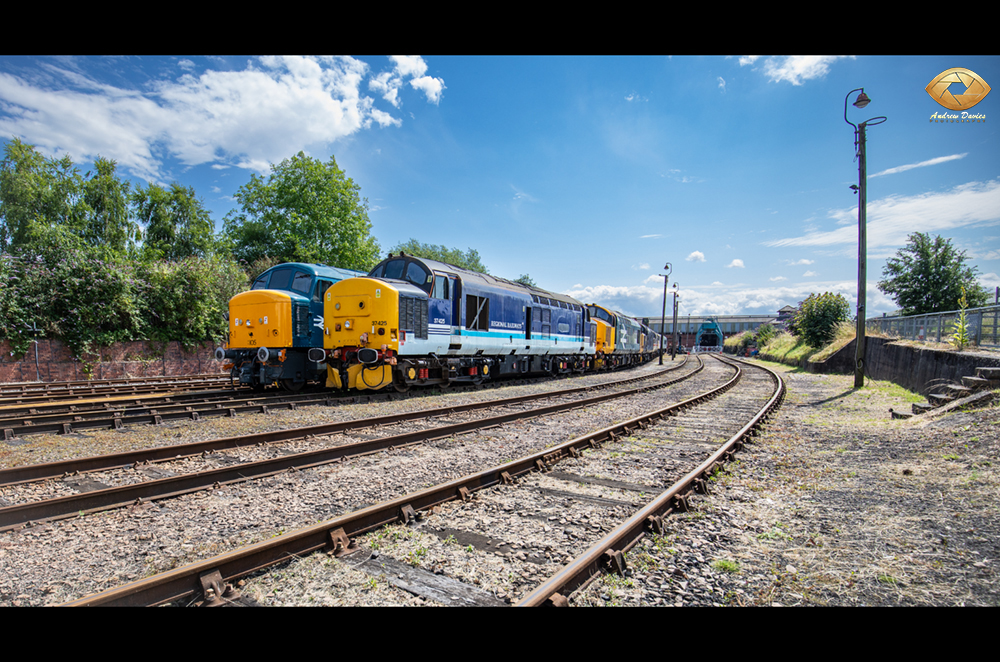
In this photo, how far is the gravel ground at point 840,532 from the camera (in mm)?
3094

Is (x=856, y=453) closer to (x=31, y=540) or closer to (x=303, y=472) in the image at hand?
(x=303, y=472)

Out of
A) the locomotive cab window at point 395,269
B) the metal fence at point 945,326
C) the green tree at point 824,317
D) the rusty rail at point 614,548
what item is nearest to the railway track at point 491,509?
the rusty rail at point 614,548

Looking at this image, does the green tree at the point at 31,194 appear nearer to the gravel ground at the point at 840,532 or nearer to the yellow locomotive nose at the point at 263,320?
the yellow locomotive nose at the point at 263,320

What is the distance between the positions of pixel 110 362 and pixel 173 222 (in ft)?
93.7

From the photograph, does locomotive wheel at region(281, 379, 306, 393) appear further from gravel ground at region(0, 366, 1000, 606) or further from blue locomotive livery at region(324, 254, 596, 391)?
gravel ground at region(0, 366, 1000, 606)

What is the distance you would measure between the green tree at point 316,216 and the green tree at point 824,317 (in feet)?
100

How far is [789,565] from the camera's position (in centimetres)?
346

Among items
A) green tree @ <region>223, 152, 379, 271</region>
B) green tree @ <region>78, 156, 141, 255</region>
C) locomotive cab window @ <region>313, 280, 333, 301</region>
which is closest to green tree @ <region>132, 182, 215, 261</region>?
green tree @ <region>78, 156, 141, 255</region>

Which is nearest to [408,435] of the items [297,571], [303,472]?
[303,472]

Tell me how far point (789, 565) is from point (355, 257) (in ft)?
117

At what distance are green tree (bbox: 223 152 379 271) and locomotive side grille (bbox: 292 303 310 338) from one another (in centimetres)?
2353

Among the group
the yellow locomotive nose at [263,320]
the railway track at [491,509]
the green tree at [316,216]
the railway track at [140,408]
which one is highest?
the green tree at [316,216]

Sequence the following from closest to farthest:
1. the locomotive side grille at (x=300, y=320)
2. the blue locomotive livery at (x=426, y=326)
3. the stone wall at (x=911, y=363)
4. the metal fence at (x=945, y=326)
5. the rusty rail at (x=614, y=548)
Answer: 1. the rusty rail at (x=614, y=548)
2. the stone wall at (x=911, y=363)
3. the blue locomotive livery at (x=426, y=326)
4. the metal fence at (x=945, y=326)
5. the locomotive side grille at (x=300, y=320)

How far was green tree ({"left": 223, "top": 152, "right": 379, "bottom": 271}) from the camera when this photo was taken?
35219mm
